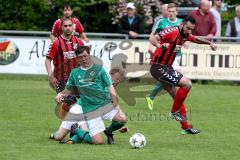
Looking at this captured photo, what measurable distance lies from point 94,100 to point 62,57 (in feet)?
4.10

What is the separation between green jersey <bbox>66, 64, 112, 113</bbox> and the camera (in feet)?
38.4

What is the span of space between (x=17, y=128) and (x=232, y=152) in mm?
3810

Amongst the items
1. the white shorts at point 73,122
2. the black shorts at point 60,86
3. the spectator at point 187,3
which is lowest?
the spectator at point 187,3

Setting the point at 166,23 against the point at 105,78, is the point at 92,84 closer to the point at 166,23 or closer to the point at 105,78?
the point at 105,78

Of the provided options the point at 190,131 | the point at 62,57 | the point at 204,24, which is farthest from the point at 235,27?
the point at 62,57

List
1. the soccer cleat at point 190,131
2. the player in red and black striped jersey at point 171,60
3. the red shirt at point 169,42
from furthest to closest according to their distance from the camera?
the red shirt at point 169,42 < the player in red and black striped jersey at point 171,60 < the soccer cleat at point 190,131

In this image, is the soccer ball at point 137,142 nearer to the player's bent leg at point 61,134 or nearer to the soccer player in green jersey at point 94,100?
the soccer player in green jersey at point 94,100

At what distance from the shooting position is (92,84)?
1176cm

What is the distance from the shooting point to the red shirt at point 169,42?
1331 cm

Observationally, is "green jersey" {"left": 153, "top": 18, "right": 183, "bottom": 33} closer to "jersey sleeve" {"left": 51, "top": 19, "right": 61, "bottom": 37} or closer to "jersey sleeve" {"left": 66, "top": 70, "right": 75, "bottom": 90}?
"jersey sleeve" {"left": 51, "top": 19, "right": 61, "bottom": 37}

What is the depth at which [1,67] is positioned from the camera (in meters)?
21.8

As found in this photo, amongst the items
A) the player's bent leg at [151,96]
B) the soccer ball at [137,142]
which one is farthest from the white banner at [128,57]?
the soccer ball at [137,142]

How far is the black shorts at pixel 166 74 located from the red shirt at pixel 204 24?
7.52m

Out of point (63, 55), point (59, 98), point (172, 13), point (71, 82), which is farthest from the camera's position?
point (172, 13)
